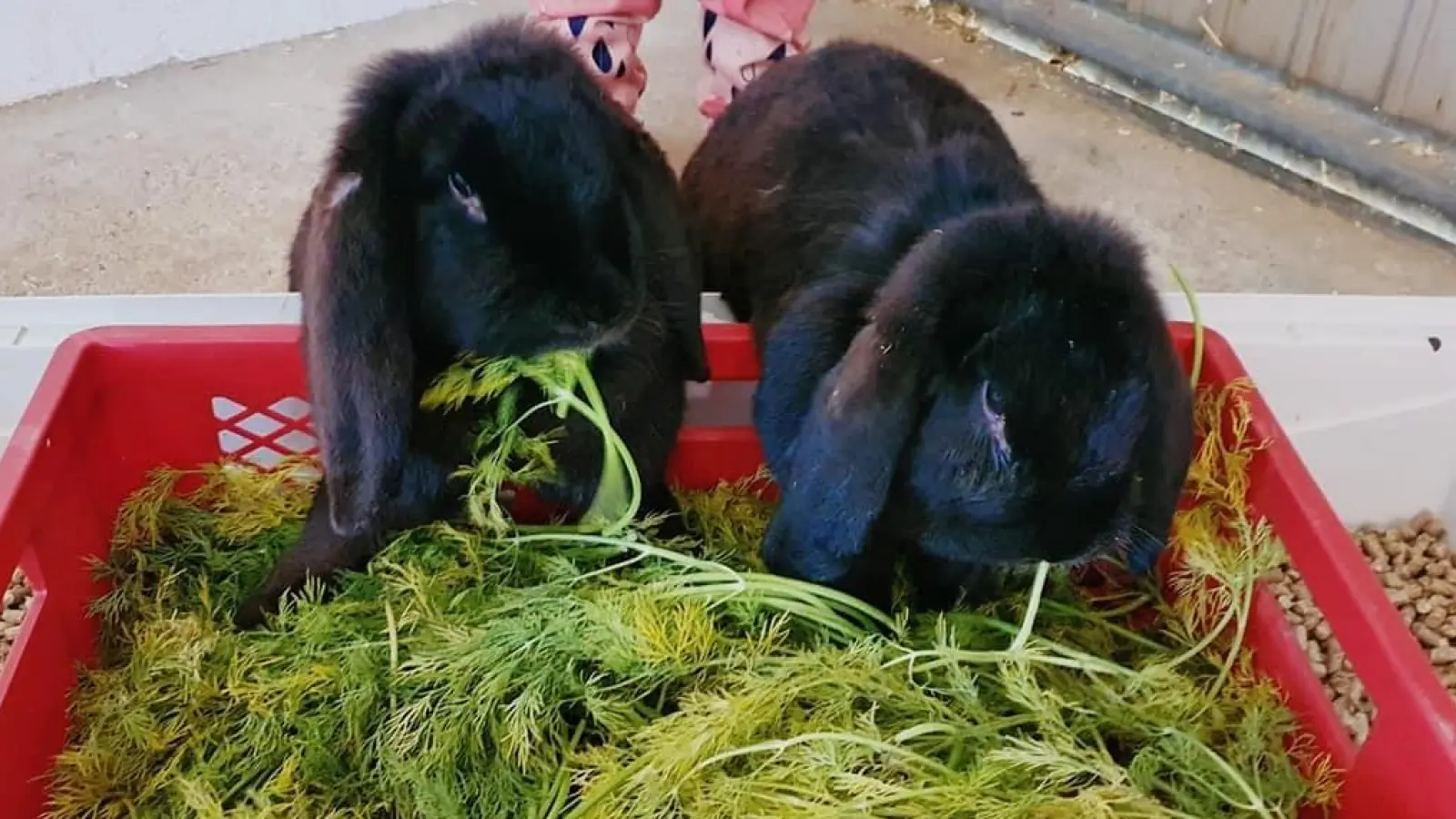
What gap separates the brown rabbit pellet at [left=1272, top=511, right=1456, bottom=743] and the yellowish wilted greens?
217 mm

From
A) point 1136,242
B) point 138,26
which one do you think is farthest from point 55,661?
point 138,26

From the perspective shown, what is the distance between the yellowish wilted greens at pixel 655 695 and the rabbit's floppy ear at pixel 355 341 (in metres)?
0.08

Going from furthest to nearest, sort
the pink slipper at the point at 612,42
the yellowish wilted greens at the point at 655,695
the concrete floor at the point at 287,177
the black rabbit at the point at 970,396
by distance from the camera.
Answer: the concrete floor at the point at 287,177 → the pink slipper at the point at 612,42 → the yellowish wilted greens at the point at 655,695 → the black rabbit at the point at 970,396

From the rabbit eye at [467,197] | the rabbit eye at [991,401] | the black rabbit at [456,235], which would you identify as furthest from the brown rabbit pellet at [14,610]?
the rabbit eye at [991,401]

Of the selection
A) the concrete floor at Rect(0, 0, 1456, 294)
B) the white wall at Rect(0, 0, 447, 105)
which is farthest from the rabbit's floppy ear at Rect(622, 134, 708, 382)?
the white wall at Rect(0, 0, 447, 105)

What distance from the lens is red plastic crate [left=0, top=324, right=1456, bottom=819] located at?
42.3 inches

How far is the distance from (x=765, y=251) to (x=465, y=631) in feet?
1.59

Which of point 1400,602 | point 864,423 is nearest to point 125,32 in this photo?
point 864,423

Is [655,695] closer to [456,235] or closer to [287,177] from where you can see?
[456,235]

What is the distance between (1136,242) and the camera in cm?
108

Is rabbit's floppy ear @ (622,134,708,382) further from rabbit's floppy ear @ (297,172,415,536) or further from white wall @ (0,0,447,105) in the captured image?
white wall @ (0,0,447,105)

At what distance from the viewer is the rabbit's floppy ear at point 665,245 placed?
1141 millimetres

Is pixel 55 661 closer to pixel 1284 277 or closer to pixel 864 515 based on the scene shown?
pixel 864 515

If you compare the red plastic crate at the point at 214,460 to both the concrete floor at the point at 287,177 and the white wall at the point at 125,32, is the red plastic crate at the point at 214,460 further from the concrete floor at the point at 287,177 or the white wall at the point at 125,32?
the white wall at the point at 125,32
